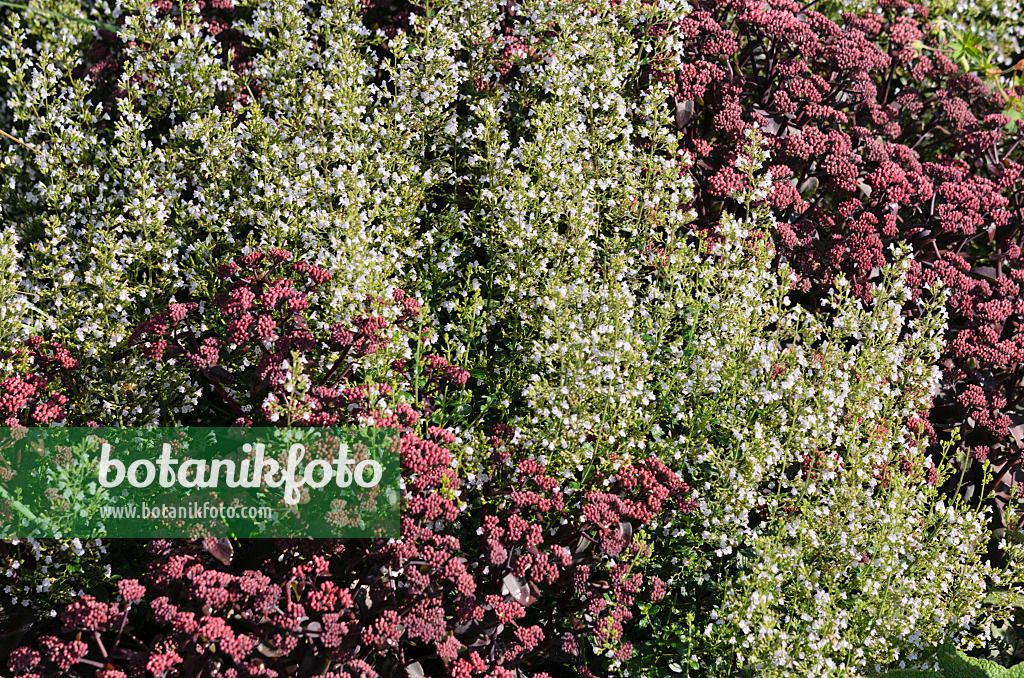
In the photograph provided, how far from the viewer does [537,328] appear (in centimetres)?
407

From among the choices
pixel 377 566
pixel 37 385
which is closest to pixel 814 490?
pixel 377 566

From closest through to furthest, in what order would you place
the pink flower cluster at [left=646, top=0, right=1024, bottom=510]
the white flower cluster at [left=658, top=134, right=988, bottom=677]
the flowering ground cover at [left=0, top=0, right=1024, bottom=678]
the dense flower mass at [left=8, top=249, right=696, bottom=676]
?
the dense flower mass at [left=8, top=249, right=696, bottom=676], the flowering ground cover at [left=0, top=0, right=1024, bottom=678], the white flower cluster at [left=658, top=134, right=988, bottom=677], the pink flower cluster at [left=646, top=0, right=1024, bottom=510]

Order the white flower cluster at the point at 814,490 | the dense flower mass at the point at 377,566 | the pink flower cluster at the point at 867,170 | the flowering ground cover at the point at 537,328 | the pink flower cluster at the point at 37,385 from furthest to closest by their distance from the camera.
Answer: the pink flower cluster at the point at 867,170, the white flower cluster at the point at 814,490, the pink flower cluster at the point at 37,385, the flowering ground cover at the point at 537,328, the dense flower mass at the point at 377,566

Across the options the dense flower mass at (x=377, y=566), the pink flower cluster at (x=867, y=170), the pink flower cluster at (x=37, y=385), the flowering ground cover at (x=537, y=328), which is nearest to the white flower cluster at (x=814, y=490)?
the flowering ground cover at (x=537, y=328)

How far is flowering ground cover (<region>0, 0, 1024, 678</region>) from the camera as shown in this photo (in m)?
3.18

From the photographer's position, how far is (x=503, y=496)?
347cm

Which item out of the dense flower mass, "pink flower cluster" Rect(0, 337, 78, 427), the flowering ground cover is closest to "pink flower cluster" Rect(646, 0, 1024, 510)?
the flowering ground cover

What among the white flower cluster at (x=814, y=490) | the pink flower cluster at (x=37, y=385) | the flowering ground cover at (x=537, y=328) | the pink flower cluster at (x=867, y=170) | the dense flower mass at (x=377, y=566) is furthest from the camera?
the pink flower cluster at (x=867, y=170)

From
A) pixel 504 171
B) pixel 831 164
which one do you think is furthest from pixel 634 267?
pixel 831 164

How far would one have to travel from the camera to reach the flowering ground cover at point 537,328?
10.4 feet

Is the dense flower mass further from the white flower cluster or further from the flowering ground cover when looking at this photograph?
the white flower cluster

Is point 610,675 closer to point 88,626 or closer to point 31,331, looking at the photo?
point 88,626

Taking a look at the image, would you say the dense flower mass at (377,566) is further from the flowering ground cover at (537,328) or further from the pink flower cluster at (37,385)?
the pink flower cluster at (37,385)

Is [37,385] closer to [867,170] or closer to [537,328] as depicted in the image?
[537,328]
